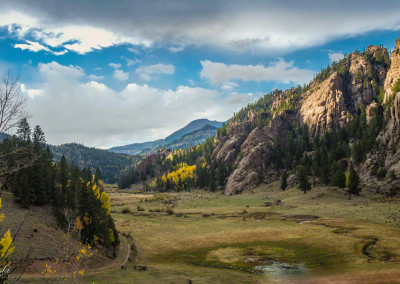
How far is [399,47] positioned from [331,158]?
104m

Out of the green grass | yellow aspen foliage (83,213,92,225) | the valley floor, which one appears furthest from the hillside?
yellow aspen foliage (83,213,92,225)

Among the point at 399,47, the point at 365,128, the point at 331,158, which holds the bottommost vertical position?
the point at 331,158

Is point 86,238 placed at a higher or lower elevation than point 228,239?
higher

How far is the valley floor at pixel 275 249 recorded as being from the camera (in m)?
27.8

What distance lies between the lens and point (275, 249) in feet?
131

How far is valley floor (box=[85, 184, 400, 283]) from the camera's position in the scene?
27.8 metres

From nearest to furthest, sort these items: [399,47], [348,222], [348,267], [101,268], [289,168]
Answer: [348,267] < [101,268] < [348,222] < [289,168] < [399,47]

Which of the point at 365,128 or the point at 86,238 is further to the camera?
the point at 365,128

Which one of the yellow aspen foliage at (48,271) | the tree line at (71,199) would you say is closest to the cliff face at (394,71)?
the tree line at (71,199)

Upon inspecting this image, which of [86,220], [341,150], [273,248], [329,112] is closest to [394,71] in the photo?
[329,112]

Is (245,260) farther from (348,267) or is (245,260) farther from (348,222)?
(348,222)

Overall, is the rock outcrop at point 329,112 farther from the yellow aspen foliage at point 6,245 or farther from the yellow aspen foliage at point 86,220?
the yellow aspen foliage at point 6,245

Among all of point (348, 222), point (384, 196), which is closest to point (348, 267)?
point (348, 222)

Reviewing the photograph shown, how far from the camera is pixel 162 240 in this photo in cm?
4922
